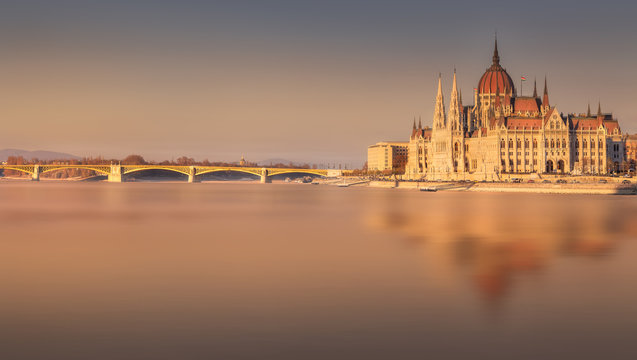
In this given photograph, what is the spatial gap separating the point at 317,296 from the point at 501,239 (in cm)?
2137

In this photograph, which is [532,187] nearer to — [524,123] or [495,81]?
[524,123]

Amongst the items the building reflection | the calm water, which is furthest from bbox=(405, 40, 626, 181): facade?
the calm water

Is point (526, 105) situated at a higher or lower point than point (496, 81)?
lower

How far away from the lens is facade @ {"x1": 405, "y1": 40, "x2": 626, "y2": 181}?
165375mm

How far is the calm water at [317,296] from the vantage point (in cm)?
1359

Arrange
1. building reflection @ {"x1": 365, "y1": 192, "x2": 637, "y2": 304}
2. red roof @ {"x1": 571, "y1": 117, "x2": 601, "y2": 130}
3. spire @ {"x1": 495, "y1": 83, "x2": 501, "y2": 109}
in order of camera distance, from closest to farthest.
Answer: building reflection @ {"x1": 365, "y1": 192, "x2": 637, "y2": 304} → red roof @ {"x1": 571, "y1": 117, "x2": 601, "y2": 130} → spire @ {"x1": 495, "y1": 83, "x2": 501, "y2": 109}

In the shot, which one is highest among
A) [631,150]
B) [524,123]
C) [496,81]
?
[496,81]

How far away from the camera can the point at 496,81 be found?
191 metres

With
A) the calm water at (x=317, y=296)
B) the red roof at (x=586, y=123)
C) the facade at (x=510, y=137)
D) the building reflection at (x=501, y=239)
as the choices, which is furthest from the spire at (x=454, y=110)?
the calm water at (x=317, y=296)

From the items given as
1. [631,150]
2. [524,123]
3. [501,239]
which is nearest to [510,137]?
[524,123]

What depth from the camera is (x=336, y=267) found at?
25.5 meters

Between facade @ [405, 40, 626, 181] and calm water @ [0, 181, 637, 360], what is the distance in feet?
426

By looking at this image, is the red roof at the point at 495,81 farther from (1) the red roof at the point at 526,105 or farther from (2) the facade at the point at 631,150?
(2) the facade at the point at 631,150

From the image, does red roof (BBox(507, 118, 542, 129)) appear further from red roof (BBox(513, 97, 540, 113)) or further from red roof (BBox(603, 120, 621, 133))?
red roof (BBox(603, 120, 621, 133))
